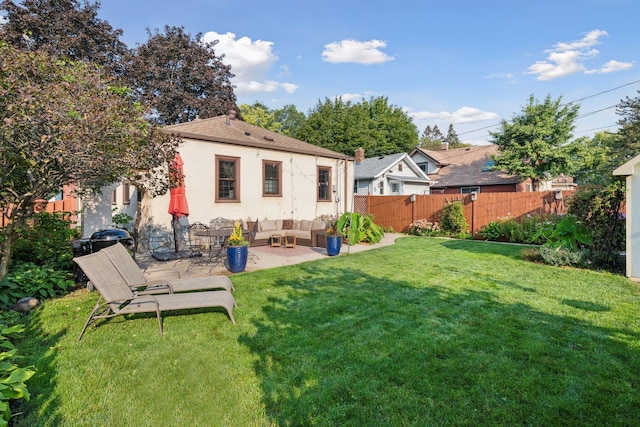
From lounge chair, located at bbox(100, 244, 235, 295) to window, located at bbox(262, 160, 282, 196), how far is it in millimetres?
7594

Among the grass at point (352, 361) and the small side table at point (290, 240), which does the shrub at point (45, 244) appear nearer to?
the grass at point (352, 361)

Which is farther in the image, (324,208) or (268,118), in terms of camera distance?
(268,118)

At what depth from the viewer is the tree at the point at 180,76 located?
983 inches

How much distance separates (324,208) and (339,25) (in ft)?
24.5

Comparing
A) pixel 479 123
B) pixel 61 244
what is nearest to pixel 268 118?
pixel 479 123

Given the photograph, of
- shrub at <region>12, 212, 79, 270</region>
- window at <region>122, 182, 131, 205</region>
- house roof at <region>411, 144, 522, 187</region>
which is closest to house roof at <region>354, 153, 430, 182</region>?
house roof at <region>411, 144, 522, 187</region>

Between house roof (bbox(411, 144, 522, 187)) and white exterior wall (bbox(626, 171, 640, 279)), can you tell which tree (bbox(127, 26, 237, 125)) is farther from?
white exterior wall (bbox(626, 171, 640, 279))

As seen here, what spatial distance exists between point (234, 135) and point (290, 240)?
14.4 feet

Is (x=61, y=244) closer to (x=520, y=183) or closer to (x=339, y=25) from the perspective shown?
(x=339, y=25)

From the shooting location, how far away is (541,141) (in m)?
20.4

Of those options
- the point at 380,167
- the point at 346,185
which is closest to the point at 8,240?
the point at 346,185

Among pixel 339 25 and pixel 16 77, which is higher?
pixel 339 25

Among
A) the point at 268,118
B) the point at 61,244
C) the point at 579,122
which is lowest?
the point at 61,244

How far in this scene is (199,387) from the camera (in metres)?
2.80
